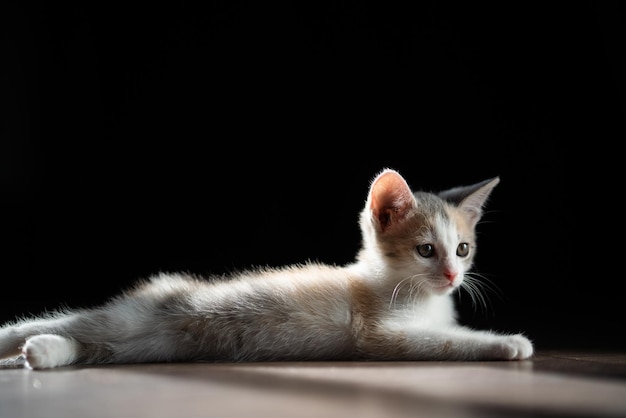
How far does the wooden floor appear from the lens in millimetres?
1562

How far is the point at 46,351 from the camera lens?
2.21m

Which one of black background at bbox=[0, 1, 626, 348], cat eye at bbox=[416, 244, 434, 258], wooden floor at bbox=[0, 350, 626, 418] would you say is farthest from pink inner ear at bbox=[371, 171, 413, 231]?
black background at bbox=[0, 1, 626, 348]

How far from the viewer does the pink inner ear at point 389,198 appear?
2457 mm

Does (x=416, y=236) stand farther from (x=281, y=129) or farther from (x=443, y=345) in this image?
(x=281, y=129)

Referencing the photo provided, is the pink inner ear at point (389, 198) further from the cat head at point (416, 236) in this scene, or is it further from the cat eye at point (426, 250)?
the cat eye at point (426, 250)

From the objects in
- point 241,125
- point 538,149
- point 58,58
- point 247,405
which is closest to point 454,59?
point 538,149

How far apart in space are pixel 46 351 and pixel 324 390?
2.79 feet

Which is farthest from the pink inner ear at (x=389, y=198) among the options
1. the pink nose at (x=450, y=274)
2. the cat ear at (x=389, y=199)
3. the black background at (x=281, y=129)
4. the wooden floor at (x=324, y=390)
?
the black background at (x=281, y=129)

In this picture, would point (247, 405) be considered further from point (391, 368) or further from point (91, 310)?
point (91, 310)

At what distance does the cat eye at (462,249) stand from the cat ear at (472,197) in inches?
5.6

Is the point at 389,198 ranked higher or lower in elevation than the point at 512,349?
higher

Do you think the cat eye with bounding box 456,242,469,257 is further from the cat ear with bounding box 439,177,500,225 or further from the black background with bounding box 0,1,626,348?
the black background with bounding box 0,1,626,348

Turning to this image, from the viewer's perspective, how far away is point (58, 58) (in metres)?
4.32

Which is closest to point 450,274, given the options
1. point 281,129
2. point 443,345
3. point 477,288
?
point 443,345
